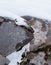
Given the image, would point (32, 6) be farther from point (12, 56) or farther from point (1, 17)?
point (12, 56)

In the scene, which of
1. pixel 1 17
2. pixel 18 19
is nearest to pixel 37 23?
pixel 18 19

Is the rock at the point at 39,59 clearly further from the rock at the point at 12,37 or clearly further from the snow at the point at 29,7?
the snow at the point at 29,7

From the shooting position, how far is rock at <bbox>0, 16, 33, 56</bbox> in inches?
80.1

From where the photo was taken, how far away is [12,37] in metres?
2.11

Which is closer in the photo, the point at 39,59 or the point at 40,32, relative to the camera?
the point at 39,59

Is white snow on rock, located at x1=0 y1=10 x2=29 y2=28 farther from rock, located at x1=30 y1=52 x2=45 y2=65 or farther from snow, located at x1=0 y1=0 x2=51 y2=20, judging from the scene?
rock, located at x1=30 y1=52 x2=45 y2=65

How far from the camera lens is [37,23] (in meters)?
2.31

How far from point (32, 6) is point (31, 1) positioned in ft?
0.40

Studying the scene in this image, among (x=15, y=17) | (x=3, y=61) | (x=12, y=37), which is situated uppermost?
(x=15, y=17)

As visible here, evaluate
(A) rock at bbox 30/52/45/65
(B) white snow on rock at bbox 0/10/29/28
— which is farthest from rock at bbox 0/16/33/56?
(A) rock at bbox 30/52/45/65

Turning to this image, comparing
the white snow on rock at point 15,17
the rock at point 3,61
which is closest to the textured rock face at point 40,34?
the white snow on rock at point 15,17

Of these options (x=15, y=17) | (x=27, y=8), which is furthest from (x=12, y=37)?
(x=27, y=8)

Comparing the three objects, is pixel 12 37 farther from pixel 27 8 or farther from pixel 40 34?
pixel 27 8

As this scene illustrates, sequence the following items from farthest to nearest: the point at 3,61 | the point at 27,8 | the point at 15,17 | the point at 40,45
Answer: the point at 27,8
the point at 15,17
the point at 40,45
the point at 3,61
